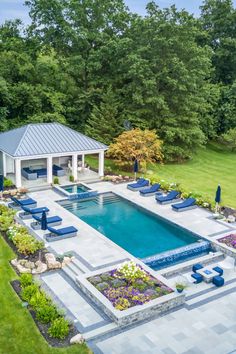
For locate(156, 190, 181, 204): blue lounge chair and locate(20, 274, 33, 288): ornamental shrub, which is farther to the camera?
locate(156, 190, 181, 204): blue lounge chair

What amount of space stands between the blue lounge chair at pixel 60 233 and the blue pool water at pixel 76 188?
7.65m

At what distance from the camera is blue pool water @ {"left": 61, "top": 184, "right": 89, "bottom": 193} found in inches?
1027

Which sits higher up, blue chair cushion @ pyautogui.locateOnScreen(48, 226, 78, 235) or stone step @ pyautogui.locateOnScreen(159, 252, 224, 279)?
blue chair cushion @ pyautogui.locateOnScreen(48, 226, 78, 235)

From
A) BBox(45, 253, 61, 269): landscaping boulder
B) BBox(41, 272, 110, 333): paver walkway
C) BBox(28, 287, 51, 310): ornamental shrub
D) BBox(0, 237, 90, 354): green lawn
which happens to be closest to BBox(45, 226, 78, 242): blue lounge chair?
BBox(45, 253, 61, 269): landscaping boulder

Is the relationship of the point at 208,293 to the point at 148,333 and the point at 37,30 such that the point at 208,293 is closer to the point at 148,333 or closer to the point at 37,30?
the point at 148,333

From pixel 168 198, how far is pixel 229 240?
254 inches

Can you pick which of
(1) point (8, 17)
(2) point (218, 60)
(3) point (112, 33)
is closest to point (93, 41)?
(3) point (112, 33)

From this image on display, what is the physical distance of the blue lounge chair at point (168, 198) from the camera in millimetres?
23722

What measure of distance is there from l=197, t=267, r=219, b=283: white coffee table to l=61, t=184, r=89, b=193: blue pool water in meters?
12.9

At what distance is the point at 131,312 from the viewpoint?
1208cm

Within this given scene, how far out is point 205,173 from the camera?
→ 3222 cm

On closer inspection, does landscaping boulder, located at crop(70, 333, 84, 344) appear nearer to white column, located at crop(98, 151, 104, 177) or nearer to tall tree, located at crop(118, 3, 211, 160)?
white column, located at crop(98, 151, 104, 177)

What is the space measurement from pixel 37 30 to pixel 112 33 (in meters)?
8.59

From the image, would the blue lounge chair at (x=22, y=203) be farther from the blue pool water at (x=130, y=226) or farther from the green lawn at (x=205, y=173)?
the green lawn at (x=205, y=173)
